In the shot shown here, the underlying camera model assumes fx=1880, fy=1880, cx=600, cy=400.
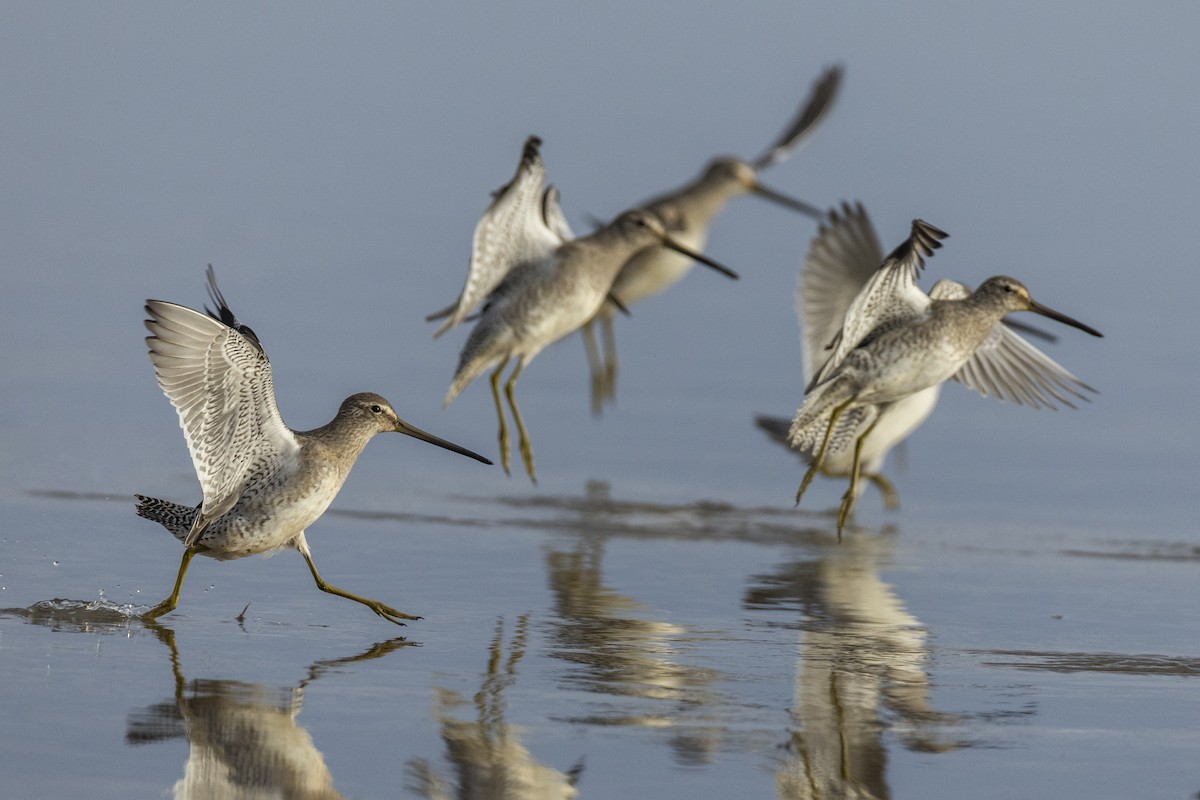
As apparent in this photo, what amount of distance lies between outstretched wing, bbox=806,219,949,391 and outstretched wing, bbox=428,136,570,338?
189cm

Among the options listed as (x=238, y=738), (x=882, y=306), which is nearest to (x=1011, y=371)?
(x=882, y=306)

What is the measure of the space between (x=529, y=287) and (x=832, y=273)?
178 centimetres

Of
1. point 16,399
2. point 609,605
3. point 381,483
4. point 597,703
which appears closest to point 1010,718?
point 597,703

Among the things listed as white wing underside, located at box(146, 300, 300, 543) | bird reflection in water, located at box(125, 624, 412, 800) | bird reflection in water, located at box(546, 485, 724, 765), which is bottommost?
bird reflection in water, located at box(125, 624, 412, 800)

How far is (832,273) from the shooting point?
35.0 feet

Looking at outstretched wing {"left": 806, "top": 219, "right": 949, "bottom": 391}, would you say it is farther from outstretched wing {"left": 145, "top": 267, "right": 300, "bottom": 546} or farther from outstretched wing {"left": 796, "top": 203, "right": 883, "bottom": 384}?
outstretched wing {"left": 145, "top": 267, "right": 300, "bottom": 546}

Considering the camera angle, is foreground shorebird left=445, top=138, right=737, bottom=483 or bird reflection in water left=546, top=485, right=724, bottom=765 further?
foreground shorebird left=445, top=138, right=737, bottom=483

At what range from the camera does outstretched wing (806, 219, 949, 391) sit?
8.55 metres

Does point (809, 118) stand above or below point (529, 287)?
above

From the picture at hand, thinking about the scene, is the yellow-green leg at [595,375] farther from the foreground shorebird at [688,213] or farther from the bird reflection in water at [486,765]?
the bird reflection in water at [486,765]

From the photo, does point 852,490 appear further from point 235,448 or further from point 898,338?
point 235,448

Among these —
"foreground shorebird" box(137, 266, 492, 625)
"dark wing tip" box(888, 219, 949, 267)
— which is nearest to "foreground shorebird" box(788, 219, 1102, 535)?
"dark wing tip" box(888, 219, 949, 267)

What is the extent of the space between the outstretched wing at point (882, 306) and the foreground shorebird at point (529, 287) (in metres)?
1.70

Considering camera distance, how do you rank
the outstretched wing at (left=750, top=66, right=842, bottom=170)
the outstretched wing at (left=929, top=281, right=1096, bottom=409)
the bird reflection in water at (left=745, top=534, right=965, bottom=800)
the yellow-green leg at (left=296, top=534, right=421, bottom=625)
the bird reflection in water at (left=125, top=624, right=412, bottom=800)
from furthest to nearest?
the outstretched wing at (left=750, top=66, right=842, bottom=170) → the outstretched wing at (left=929, top=281, right=1096, bottom=409) → the yellow-green leg at (left=296, top=534, right=421, bottom=625) → the bird reflection in water at (left=745, top=534, right=965, bottom=800) → the bird reflection in water at (left=125, top=624, right=412, bottom=800)
